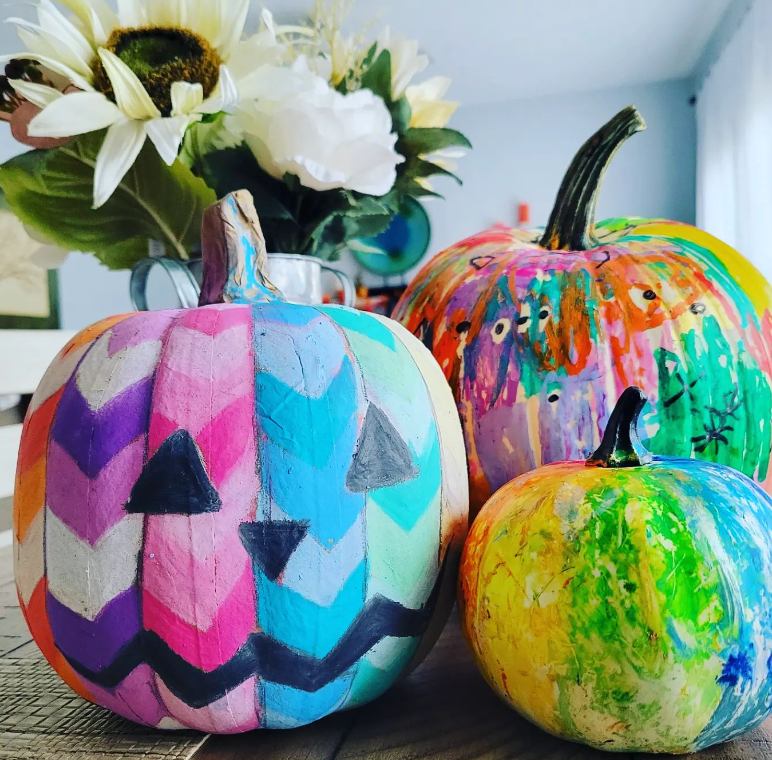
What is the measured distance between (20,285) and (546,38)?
2.63 m

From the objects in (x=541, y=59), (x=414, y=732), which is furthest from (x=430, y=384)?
(x=541, y=59)

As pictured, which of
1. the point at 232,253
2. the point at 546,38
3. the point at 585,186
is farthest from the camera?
the point at 546,38

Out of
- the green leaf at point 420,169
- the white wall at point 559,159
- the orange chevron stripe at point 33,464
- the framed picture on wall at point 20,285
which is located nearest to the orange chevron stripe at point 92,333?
the orange chevron stripe at point 33,464

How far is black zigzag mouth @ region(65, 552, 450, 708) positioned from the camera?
1.09 ft

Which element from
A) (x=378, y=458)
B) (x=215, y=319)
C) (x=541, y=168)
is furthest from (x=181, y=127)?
(x=541, y=168)

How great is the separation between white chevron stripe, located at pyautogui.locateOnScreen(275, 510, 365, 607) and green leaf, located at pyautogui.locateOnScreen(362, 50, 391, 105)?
0.42 m

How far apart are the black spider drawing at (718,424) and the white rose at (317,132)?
297 mm

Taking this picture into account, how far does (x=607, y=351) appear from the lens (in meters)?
0.46

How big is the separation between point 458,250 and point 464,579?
1.00 feet

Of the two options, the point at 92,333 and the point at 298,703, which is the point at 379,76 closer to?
the point at 92,333

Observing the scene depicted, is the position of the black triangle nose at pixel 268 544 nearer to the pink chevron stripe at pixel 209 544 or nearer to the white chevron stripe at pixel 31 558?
the pink chevron stripe at pixel 209 544

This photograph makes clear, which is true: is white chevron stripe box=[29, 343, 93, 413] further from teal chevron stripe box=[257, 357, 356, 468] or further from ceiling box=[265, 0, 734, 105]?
ceiling box=[265, 0, 734, 105]

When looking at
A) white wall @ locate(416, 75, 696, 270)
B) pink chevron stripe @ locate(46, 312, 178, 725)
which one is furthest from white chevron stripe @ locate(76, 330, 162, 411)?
white wall @ locate(416, 75, 696, 270)

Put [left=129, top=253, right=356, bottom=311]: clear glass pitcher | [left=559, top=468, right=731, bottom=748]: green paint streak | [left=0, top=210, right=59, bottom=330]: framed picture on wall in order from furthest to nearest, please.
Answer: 1. [left=0, top=210, right=59, bottom=330]: framed picture on wall
2. [left=129, top=253, right=356, bottom=311]: clear glass pitcher
3. [left=559, top=468, right=731, bottom=748]: green paint streak
